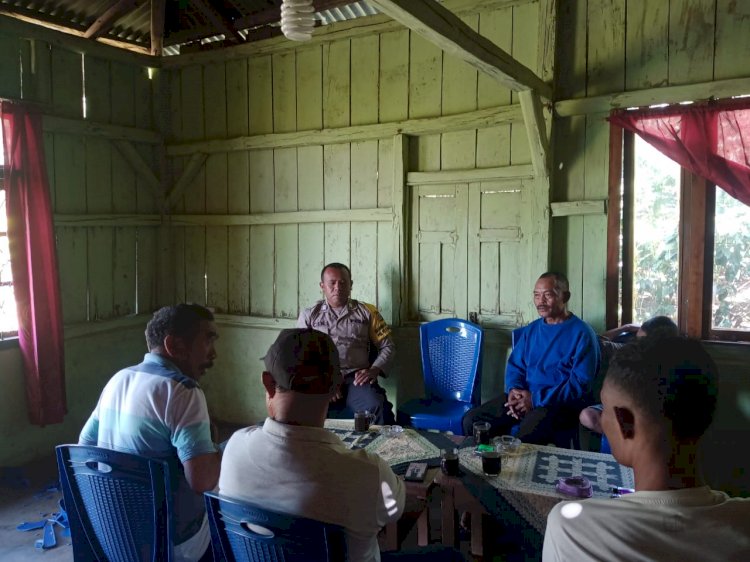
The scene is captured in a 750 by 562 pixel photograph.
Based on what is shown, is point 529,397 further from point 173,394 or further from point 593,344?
point 173,394

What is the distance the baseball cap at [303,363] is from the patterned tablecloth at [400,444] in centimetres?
96

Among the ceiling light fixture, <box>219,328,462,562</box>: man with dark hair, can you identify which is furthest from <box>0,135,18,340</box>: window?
<box>219,328,462,562</box>: man with dark hair

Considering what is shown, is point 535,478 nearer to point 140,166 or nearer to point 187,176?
point 187,176

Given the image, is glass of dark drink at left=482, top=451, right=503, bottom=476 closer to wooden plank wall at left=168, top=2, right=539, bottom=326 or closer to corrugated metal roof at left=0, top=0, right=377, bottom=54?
wooden plank wall at left=168, top=2, right=539, bottom=326

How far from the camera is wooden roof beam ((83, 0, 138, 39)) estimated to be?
16.4 ft

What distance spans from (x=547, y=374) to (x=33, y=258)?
11.7ft

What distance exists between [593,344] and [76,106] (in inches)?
166

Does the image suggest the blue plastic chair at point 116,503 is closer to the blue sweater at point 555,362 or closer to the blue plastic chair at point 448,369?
the blue plastic chair at point 448,369

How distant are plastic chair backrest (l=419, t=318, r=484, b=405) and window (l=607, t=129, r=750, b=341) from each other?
898mm

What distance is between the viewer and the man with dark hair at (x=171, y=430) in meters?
2.09

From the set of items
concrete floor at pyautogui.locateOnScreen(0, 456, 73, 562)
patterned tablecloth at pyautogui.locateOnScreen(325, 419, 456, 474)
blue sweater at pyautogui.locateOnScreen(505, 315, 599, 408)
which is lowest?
concrete floor at pyautogui.locateOnScreen(0, 456, 73, 562)

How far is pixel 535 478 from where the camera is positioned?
240cm

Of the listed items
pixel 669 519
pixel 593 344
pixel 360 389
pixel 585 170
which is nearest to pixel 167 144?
pixel 360 389

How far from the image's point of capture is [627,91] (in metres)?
3.86
